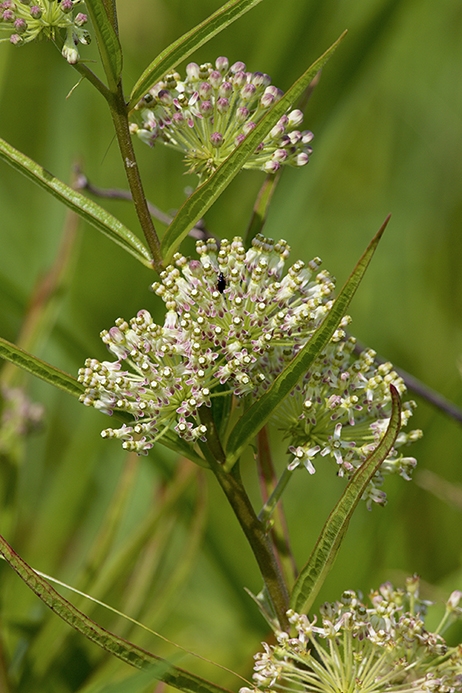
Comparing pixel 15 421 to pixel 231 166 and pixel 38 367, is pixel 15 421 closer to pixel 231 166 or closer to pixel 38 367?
pixel 38 367

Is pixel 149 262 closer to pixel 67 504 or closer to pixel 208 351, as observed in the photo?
pixel 208 351

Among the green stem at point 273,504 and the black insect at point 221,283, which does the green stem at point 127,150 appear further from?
the green stem at point 273,504

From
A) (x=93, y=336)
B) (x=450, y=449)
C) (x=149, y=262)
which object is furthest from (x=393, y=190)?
(x=149, y=262)

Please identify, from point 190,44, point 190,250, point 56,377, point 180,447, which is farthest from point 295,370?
point 190,250

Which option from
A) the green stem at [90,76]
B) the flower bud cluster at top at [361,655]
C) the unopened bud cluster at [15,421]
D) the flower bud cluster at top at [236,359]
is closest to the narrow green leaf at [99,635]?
the flower bud cluster at top at [361,655]

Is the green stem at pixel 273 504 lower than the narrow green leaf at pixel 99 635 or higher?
higher
